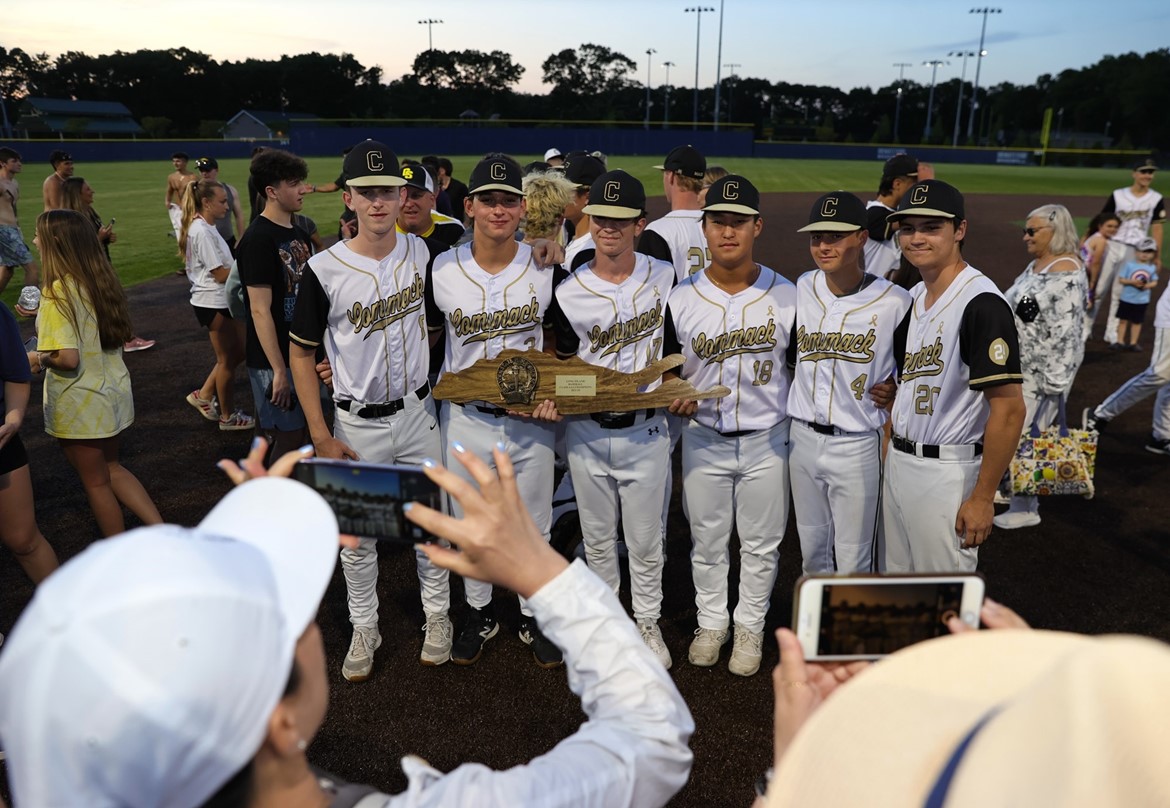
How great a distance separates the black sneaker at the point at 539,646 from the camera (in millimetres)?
4285

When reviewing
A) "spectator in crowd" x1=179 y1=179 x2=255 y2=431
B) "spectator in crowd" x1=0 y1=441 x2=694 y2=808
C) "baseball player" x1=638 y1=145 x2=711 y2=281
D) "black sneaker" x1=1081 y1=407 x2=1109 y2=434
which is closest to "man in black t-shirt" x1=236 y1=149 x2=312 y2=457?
"spectator in crowd" x1=179 y1=179 x2=255 y2=431

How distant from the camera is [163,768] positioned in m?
0.98

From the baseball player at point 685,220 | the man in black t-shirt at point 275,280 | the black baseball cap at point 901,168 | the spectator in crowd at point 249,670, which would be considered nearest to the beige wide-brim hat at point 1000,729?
the spectator in crowd at point 249,670

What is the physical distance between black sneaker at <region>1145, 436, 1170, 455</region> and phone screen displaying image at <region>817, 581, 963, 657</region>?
6990mm

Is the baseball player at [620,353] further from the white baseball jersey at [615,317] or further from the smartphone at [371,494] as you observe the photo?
the smartphone at [371,494]

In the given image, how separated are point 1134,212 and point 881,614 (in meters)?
12.5

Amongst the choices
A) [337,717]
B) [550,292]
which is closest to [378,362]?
[550,292]

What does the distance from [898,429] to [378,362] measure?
8.99ft

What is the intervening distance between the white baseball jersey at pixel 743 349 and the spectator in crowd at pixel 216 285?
5.49 meters

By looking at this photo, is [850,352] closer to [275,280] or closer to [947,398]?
[947,398]

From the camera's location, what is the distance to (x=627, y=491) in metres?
4.21

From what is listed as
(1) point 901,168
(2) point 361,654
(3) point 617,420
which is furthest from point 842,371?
(1) point 901,168

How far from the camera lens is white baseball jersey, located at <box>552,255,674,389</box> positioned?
4148 mm

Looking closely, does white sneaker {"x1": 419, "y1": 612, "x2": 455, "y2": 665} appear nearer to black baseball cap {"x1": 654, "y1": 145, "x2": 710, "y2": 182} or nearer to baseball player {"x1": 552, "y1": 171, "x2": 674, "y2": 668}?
baseball player {"x1": 552, "y1": 171, "x2": 674, "y2": 668}
